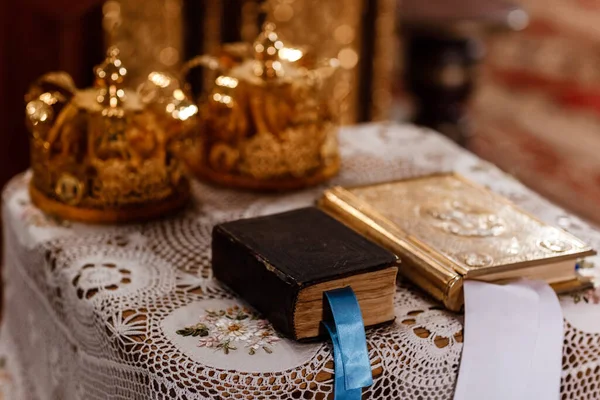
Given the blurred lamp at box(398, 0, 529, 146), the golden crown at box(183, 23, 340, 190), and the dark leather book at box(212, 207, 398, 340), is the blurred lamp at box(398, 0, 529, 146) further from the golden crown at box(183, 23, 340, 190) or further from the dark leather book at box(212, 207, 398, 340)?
the dark leather book at box(212, 207, 398, 340)

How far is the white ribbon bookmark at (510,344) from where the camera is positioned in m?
1.03

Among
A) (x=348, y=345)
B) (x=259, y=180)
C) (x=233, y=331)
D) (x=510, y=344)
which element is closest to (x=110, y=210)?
(x=259, y=180)

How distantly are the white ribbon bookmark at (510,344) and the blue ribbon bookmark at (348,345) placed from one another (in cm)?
13

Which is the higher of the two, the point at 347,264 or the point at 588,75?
the point at 347,264

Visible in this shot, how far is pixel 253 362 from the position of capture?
37.0 inches

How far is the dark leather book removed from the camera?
0.97 metres

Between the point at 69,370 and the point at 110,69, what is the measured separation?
0.41m

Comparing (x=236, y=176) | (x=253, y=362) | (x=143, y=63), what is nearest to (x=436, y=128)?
(x=143, y=63)

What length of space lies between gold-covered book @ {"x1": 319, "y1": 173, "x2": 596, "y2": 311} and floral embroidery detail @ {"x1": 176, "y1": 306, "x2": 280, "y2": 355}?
0.71 ft

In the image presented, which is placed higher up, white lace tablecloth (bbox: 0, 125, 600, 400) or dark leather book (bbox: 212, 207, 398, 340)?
dark leather book (bbox: 212, 207, 398, 340)

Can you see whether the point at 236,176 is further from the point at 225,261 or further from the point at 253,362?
the point at 253,362

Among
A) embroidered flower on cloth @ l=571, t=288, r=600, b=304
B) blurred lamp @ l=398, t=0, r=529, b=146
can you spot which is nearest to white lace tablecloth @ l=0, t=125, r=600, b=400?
embroidered flower on cloth @ l=571, t=288, r=600, b=304

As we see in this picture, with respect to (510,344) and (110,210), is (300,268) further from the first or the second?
(110,210)

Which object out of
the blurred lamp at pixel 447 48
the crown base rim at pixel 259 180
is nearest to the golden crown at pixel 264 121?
the crown base rim at pixel 259 180
